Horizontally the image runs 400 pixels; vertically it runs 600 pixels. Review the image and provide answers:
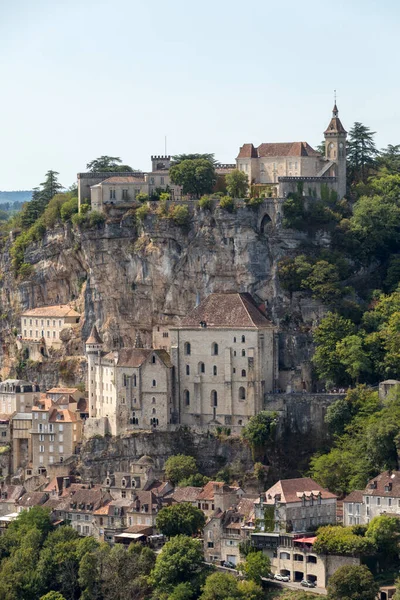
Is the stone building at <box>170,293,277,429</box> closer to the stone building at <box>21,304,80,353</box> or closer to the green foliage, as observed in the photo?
the green foliage

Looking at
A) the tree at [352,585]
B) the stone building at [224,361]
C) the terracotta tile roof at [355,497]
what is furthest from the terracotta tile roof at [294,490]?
the stone building at [224,361]

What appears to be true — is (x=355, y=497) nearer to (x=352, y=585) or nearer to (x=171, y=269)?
(x=352, y=585)

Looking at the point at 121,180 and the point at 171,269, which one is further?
the point at 121,180

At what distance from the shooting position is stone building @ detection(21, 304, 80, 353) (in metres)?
146

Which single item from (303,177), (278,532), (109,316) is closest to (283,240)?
(303,177)

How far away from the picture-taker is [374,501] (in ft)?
388

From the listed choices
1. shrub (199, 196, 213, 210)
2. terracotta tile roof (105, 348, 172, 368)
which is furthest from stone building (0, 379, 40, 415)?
shrub (199, 196, 213, 210)

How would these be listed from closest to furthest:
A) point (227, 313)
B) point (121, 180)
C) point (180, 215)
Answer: point (227, 313) < point (180, 215) < point (121, 180)

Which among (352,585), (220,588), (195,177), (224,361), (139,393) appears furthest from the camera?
(195,177)

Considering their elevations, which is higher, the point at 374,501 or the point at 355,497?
the point at 355,497

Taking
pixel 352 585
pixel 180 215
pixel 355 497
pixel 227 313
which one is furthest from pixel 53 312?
pixel 352 585

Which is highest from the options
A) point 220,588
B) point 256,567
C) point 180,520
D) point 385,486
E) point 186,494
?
point 385,486

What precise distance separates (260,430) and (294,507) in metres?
12.0

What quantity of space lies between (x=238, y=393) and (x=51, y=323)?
797 inches
